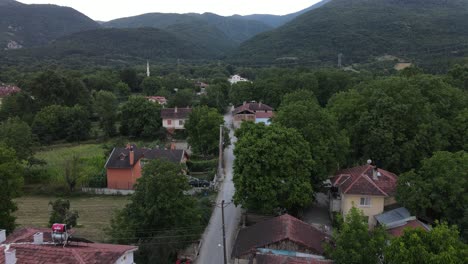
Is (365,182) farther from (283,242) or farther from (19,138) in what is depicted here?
(19,138)

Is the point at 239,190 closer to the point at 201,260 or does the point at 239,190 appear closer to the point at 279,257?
the point at 201,260

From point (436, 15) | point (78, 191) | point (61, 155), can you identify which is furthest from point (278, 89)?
point (436, 15)

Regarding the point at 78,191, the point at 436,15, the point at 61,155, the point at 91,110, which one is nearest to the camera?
the point at 78,191

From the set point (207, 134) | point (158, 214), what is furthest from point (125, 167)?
point (158, 214)

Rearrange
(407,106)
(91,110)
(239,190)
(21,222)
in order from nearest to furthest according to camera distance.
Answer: (239,190) → (21,222) → (407,106) → (91,110)

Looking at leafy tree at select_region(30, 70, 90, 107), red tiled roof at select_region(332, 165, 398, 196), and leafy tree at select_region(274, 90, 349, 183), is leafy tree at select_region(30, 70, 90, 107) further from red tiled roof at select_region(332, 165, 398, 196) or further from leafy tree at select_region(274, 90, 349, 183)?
red tiled roof at select_region(332, 165, 398, 196)
